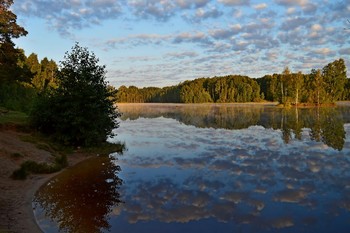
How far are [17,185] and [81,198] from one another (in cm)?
373

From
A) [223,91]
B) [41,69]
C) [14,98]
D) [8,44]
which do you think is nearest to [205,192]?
[8,44]

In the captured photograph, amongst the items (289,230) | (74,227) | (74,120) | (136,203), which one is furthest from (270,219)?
(74,120)

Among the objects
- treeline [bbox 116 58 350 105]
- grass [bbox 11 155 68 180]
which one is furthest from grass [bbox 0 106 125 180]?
treeline [bbox 116 58 350 105]

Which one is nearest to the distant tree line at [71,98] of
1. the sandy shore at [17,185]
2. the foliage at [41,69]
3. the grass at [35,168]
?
the sandy shore at [17,185]

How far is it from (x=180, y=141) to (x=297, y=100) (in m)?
78.8

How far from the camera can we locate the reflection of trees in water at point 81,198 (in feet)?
35.9

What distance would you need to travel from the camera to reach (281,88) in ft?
345

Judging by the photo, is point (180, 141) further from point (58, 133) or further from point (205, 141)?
point (58, 133)

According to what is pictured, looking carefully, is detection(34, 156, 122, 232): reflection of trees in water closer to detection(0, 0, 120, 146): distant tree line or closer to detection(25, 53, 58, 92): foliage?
detection(0, 0, 120, 146): distant tree line

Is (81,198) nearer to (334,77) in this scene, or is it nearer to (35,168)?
(35,168)

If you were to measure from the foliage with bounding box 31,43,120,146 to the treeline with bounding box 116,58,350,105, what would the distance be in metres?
6.08

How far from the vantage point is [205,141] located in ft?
96.6

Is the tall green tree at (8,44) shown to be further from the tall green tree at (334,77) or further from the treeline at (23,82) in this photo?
the tall green tree at (334,77)

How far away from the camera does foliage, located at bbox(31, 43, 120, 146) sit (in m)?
25.9
